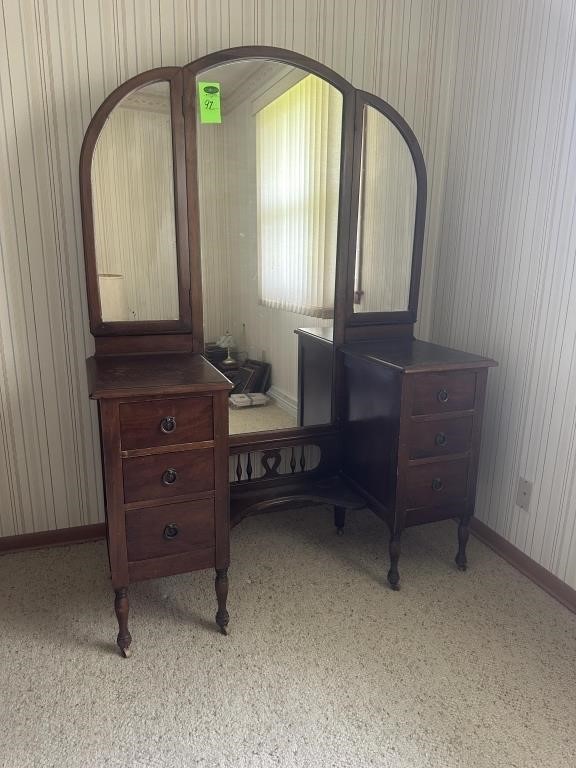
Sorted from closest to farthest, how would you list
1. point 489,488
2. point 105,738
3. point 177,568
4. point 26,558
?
point 105,738 < point 177,568 < point 26,558 < point 489,488

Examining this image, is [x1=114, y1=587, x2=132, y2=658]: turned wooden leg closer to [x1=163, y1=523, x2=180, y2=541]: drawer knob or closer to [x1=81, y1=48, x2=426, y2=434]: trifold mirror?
[x1=163, y1=523, x2=180, y2=541]: drawer knob

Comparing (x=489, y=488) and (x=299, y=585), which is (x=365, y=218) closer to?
(x=489, y=488)

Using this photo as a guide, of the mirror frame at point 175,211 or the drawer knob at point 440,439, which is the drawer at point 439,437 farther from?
the mirror frame at point 175,211

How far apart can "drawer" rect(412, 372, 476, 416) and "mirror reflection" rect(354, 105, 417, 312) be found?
0.47 metres

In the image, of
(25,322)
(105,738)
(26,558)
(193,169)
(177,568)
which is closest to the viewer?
(105,738)

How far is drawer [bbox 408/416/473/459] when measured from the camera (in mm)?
1757

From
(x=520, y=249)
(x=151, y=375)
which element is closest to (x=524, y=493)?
(x=520, y=249)

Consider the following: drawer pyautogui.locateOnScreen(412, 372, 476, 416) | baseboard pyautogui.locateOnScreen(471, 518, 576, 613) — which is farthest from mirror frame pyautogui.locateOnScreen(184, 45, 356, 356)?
baseboard pyautogui.locateOnScreen(471, 518, 576, 613)

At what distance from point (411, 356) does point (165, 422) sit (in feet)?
2.86

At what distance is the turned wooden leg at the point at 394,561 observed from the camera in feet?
5.97

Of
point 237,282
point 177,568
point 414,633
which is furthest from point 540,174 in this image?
point 177,568

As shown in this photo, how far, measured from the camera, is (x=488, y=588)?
1.86 m

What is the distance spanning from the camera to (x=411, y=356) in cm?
185

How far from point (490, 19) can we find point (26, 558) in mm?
2605
